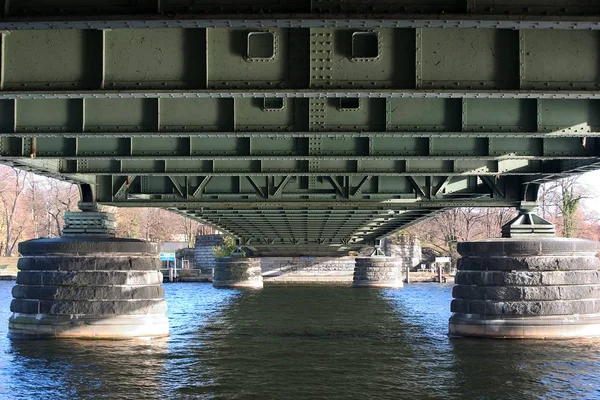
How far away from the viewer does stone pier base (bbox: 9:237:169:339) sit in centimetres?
2542

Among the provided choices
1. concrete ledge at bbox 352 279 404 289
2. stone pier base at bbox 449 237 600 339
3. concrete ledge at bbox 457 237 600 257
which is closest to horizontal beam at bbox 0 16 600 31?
concrete ledge at bbox 457 237 600 257

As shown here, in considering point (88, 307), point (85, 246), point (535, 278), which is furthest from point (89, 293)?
point (535, 278)

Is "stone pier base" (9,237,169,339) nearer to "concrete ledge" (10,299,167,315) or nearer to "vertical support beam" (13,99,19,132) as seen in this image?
"concrete ledge" (10,299,167,315)

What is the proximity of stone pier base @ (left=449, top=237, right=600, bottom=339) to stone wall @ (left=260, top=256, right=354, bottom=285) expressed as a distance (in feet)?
217

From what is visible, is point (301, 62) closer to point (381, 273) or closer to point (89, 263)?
point (89, 263)

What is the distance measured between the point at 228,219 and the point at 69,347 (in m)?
21.6

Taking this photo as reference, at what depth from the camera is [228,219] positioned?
146ft

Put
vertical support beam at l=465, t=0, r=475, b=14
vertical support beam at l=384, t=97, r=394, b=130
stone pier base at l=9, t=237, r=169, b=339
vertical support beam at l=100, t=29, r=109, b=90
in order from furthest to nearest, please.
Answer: stone pier base at l=9, t=237, r=169, b=339
vertical support beam at l=384, t=97, r=394, b=130
vertical support beam at l=100, t=29, r=109, b=90
vertical support beam at l=465, t=0, r=475, b=14

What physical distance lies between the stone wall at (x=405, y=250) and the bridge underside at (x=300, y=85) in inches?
3003

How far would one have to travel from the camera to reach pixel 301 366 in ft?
68.9

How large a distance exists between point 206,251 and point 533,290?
7931cm

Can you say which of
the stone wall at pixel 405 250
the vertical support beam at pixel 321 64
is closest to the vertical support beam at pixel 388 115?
the vertical support beam at pixel 321 64

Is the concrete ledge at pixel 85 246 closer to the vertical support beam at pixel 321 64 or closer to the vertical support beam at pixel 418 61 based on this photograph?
the vertical support beam at pixel 321 64

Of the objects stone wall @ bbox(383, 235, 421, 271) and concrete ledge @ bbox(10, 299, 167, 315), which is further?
stone wall @ bbox(383, 235, 421, 271)
